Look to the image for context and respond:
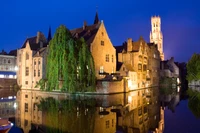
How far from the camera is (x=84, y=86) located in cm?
3897

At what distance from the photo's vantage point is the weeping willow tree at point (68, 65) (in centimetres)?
3719

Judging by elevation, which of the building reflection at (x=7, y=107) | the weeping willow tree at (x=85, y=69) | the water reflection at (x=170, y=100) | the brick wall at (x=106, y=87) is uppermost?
the weeping willow tree at (x=85, y=69)

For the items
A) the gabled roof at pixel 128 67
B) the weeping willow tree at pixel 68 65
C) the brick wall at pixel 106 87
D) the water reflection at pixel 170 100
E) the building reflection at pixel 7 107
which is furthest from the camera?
the gabled roof at pixel 128 67

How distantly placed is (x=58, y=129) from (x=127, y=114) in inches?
337

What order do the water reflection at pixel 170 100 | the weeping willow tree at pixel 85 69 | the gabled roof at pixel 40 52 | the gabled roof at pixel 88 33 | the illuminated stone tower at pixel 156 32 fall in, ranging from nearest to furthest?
the water reflection at pixel 170 100 → the weeping willow tree at pixel 85 69 → the gabled roof at pixel 88 33 → the gabled roof at pixel 40 52 → the illuminated stone tower at pixel 156 32

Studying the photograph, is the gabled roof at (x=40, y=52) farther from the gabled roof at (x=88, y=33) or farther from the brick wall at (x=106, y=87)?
the brick wall at (x=106, y=87)

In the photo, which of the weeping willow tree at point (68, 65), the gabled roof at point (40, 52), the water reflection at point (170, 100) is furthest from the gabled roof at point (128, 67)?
the gabled roof at point (40, 52)

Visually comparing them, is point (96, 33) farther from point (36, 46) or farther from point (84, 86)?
point (36, 46)

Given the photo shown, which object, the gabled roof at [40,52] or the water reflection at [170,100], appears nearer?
the water reflection at [170,100]

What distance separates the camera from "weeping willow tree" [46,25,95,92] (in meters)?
37.2

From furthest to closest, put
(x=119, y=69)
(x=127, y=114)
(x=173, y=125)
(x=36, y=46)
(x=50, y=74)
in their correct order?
(x=36, y=46)
(x=119, y=69)
(x=50, y=74)
(x=127, y=114)
(x=173, y=125)

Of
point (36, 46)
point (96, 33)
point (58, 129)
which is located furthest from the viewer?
point (36, 46)

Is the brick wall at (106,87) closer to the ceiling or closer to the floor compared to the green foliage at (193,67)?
closer to the floor

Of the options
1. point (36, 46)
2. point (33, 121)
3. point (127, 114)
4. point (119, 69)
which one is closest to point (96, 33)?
point (119, 69)
